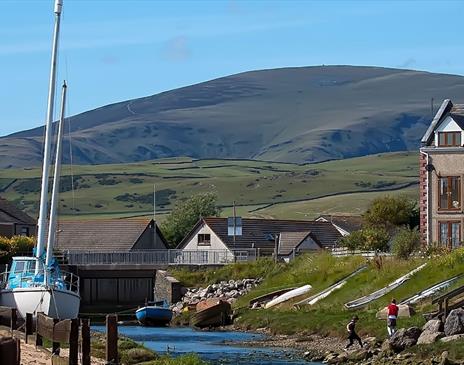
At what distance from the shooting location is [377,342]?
51.3 metres

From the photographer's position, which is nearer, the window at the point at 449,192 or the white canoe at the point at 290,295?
the white canoe at the point at 290,295

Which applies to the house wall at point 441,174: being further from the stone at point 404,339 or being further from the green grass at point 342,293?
the stone at point 404,339

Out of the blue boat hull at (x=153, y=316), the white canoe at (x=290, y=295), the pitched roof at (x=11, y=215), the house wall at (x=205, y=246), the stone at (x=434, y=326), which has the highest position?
the pitched roof at (x=11, y=215)

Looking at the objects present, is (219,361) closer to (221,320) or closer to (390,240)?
(221,320)

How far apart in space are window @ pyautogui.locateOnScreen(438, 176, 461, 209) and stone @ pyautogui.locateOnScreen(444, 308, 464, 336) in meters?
34.9

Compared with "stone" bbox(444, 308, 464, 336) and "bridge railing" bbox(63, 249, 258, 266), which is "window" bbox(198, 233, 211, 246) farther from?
"stone" bbox(444, 308, 464, 336)

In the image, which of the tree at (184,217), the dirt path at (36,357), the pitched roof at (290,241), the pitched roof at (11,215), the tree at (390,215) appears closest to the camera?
the dirt path at (36,357)

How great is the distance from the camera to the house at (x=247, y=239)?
116 metres

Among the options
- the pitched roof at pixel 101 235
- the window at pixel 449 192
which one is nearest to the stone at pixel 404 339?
the window at pixel 449 192

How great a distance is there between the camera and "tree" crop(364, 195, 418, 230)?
100 meters

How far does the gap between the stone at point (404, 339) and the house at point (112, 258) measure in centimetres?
→ 5604

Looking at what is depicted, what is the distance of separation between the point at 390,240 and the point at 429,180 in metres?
8.38

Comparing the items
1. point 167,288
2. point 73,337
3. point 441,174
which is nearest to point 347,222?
point 167,288

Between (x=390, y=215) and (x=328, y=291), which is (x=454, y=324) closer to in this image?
(x=328, y=291)
